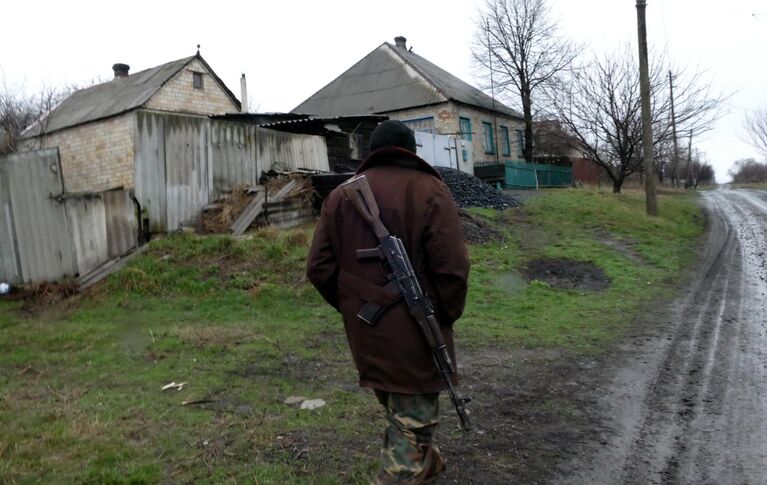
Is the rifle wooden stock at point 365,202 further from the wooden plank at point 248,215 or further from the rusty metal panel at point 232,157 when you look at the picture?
the rusty metal panel at point 232,157

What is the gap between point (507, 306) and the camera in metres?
7.67

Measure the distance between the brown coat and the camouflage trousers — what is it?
0.09m

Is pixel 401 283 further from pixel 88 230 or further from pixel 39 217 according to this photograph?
pixel 39 217

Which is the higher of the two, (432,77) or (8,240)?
(432,77)

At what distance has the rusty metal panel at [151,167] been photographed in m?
9.30

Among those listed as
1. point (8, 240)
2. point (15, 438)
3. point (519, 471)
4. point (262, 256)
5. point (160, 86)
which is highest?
point (160, 86)

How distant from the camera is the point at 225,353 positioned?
5.66 metres

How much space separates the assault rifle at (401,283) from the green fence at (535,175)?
2359 centimetres

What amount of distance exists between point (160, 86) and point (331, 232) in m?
24.9

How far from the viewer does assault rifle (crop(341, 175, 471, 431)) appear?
260 centimetres

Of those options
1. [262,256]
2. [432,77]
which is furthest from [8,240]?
[432,77]

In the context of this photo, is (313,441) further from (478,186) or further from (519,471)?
(478,186)

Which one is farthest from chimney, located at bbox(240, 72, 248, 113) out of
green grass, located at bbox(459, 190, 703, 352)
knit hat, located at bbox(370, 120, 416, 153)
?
knit hat, located at bbox(370, 120, 416, 153)

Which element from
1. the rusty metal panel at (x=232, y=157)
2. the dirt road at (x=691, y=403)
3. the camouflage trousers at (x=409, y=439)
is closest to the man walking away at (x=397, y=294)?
the camouflage trousers at (x=409, y=439)
